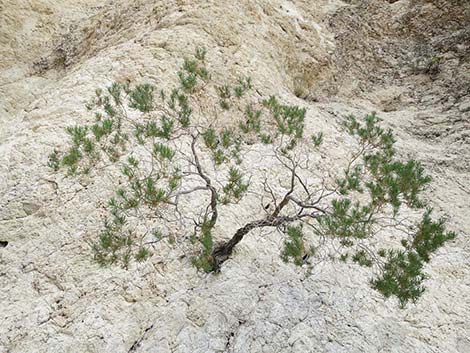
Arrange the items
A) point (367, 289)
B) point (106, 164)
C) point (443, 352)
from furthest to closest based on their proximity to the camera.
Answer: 1. point (106, 164)
2. point (367, 289)
3. point (443, 352)

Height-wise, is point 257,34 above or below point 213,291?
above

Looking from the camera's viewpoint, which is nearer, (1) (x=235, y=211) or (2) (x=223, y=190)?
(2) (x=223, y=190)

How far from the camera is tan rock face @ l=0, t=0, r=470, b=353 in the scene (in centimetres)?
472

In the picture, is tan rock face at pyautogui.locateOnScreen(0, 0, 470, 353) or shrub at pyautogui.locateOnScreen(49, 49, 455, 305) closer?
shrub at pyautogui.locateOnScreen(49, 49, 455, 305)

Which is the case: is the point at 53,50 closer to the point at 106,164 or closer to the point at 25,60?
the point at 25,60

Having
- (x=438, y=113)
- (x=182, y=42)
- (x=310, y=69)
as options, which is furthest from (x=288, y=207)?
(x=310, y=69)

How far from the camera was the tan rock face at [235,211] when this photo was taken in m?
4.72

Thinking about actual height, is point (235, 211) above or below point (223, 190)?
below

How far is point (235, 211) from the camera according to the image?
6.09m

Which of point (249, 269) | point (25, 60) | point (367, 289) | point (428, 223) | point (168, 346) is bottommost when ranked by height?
point (25, 60)

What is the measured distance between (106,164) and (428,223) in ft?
13.6

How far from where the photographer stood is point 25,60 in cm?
1079

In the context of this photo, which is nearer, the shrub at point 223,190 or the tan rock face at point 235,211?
the shrub at point 223,190

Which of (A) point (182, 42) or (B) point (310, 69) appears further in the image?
(B) point (310, 69)
